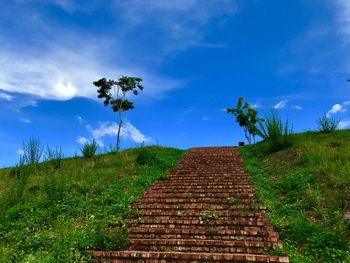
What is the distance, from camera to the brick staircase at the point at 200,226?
650cm

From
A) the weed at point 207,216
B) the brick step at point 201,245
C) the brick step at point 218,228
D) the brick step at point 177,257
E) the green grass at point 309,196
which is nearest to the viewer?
the brick step at point 177,257

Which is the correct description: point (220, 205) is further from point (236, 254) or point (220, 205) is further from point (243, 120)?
point (243, 120)

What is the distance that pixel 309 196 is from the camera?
882cm

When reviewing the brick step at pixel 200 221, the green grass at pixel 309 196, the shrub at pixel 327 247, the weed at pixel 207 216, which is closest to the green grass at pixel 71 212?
the brick step at pixel 200 221

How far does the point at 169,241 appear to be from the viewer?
23.4ft

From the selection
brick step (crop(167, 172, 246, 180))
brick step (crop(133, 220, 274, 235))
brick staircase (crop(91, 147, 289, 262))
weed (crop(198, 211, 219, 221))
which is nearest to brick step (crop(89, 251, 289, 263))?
brick staircase (crop(91, 147, 289, 262))

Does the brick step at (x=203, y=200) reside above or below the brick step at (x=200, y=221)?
above

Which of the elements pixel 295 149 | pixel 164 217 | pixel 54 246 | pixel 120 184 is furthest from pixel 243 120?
pixel 54 246

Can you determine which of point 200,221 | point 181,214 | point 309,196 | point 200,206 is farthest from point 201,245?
point 309,196

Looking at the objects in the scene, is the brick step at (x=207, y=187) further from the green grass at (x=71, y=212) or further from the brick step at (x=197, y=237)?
the brick step at (x=197, y=237)

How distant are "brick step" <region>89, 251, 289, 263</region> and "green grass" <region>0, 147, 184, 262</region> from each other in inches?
16.6

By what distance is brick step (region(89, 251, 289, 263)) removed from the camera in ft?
20.4

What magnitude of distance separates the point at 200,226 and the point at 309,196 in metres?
3.00

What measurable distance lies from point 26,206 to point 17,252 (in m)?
2.78
